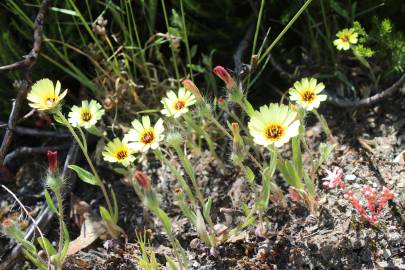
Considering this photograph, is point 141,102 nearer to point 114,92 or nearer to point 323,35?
point 114,92

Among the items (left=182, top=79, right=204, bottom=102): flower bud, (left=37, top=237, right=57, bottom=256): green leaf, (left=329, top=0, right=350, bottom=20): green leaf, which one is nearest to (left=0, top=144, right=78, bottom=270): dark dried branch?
(left=37, top=237, right=57, bottom=256): green leaf

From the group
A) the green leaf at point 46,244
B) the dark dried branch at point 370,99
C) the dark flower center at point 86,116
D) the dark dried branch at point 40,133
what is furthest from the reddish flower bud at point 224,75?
the dark dried branch at point 40,133

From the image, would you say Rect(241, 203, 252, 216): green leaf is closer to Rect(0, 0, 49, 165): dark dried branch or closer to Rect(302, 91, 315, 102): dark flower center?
Rect(302, 91, 315, 102): dark flower center

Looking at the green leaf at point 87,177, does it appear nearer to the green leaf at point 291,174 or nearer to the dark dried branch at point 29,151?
the dark dried branch at point 29,151

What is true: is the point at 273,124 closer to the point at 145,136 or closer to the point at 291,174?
the point at 291,174

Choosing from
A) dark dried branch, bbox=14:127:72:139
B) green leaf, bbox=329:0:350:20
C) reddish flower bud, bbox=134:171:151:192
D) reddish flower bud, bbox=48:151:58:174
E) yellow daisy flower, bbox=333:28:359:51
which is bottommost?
reddish flower bud, bbox=134:171:151:192

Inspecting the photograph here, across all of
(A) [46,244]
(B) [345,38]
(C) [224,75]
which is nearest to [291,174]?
(C) [224,75]
